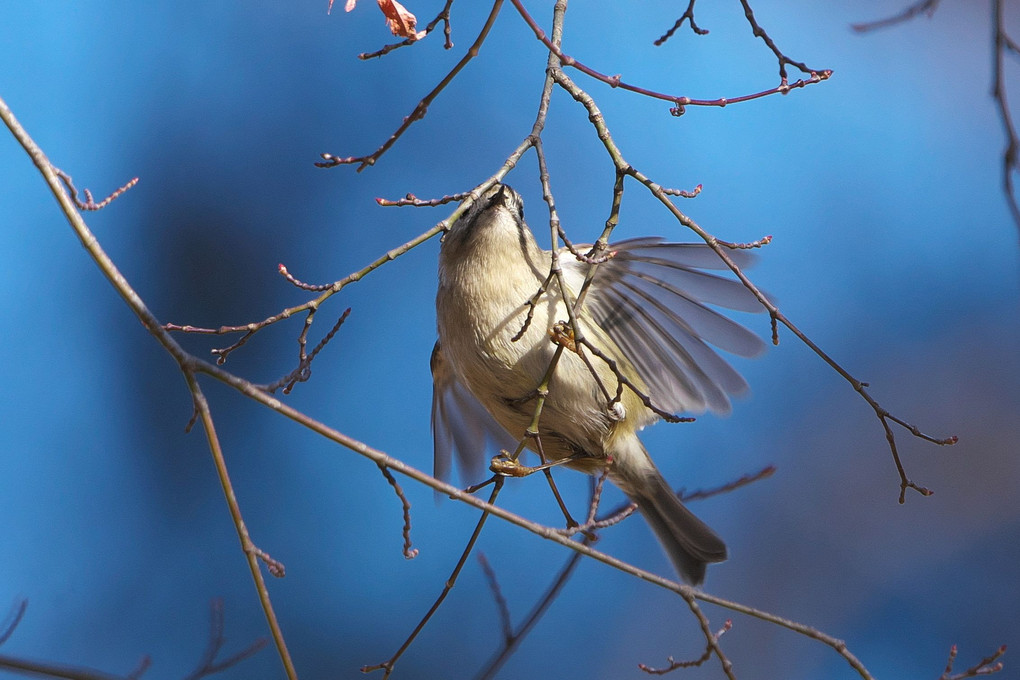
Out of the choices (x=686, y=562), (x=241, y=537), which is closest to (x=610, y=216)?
(x=241, y=537)

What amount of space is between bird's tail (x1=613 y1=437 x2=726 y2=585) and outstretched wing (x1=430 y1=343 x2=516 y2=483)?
306 millimetres

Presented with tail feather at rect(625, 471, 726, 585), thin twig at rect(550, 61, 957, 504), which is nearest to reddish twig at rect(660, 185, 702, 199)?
thin twig at rect(550, 61, 957, 504)

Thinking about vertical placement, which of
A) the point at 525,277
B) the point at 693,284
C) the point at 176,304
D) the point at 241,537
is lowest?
the point at 241,537

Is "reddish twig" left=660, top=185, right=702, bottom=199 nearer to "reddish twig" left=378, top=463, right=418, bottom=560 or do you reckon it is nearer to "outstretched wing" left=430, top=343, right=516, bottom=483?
"reddish twig" left=378, top=463, right=418, bottom=560

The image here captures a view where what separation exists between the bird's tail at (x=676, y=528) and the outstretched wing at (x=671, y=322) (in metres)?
0.23

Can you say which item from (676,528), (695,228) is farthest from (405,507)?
(676,528)

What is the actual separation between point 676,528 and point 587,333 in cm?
51

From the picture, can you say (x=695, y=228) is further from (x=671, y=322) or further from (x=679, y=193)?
(x=671, y=322)

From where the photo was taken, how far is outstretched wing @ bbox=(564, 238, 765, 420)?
1.46 metres

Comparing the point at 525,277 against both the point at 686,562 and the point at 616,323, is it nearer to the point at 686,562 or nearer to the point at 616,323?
the point at 616,323

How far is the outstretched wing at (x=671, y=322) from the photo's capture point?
1455 millimetres

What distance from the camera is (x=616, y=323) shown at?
5.25 ft

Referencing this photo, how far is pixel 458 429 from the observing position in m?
1.94

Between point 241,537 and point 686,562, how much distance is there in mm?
1204
